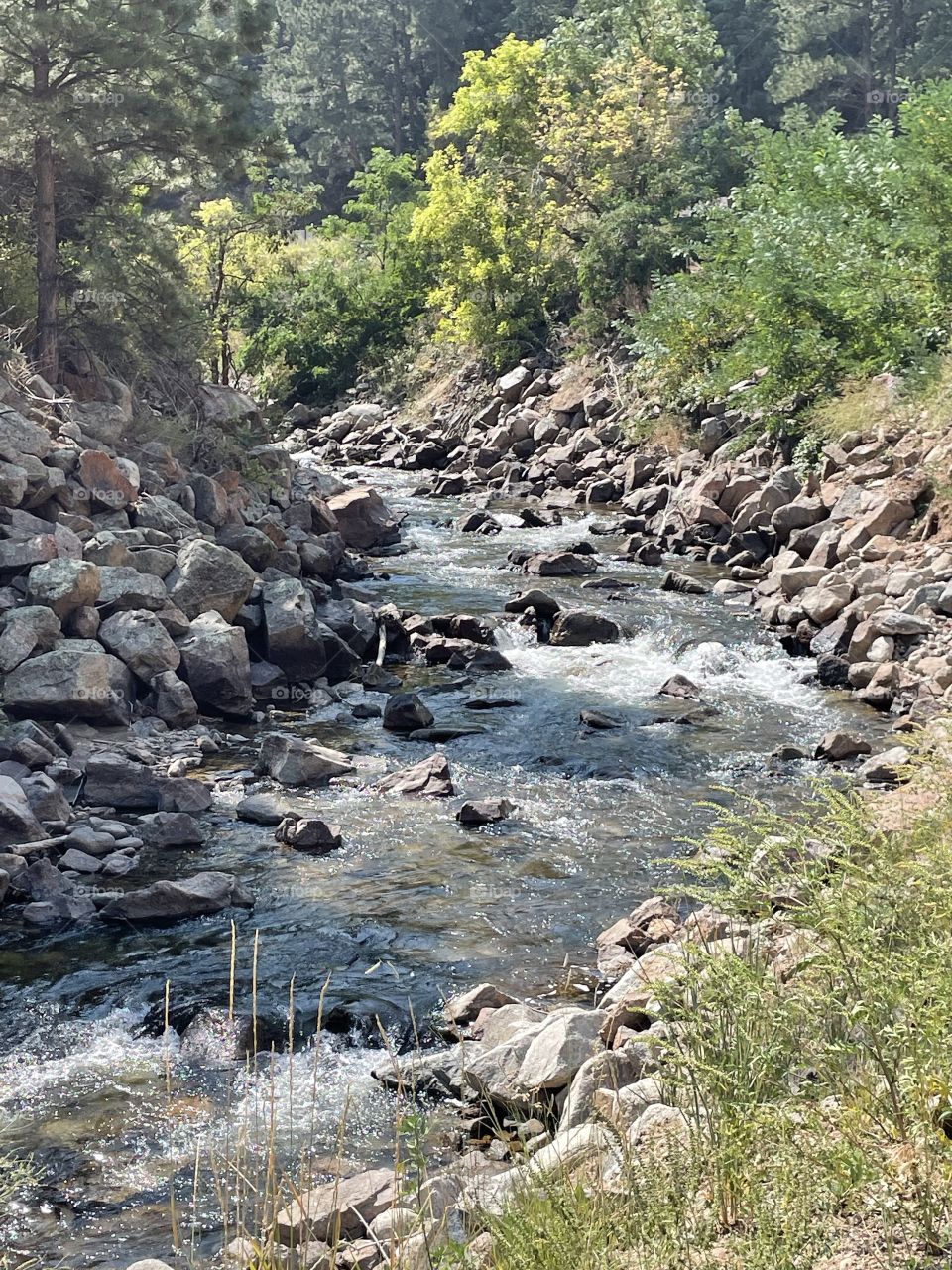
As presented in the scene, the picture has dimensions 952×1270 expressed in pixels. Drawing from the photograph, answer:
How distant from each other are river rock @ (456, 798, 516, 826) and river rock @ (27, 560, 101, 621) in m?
3.99

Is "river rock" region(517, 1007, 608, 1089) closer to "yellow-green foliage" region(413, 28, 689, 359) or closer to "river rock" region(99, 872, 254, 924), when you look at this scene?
"river rock" region(99, 872, 254, 924)

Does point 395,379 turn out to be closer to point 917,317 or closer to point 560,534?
point 560,534

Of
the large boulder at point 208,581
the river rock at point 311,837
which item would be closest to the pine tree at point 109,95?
the large boulder at point 208,581

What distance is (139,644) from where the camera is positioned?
11195 millimetres

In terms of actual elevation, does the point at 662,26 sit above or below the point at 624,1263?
above

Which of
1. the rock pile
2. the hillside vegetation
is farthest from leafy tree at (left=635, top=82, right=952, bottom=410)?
the rock pile

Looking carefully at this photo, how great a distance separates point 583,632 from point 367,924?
6804 mm

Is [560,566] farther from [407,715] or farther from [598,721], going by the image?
[407,715]

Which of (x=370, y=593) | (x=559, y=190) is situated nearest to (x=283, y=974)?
(x=370, y=593)

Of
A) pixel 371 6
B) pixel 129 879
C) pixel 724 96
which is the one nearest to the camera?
pixel 129 879

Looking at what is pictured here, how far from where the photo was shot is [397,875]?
27.3 ft

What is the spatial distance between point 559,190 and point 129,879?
25.5m

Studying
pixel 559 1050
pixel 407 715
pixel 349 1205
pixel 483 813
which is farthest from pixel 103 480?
pixel 349 1205

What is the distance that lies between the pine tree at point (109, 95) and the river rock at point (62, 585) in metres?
5.32
